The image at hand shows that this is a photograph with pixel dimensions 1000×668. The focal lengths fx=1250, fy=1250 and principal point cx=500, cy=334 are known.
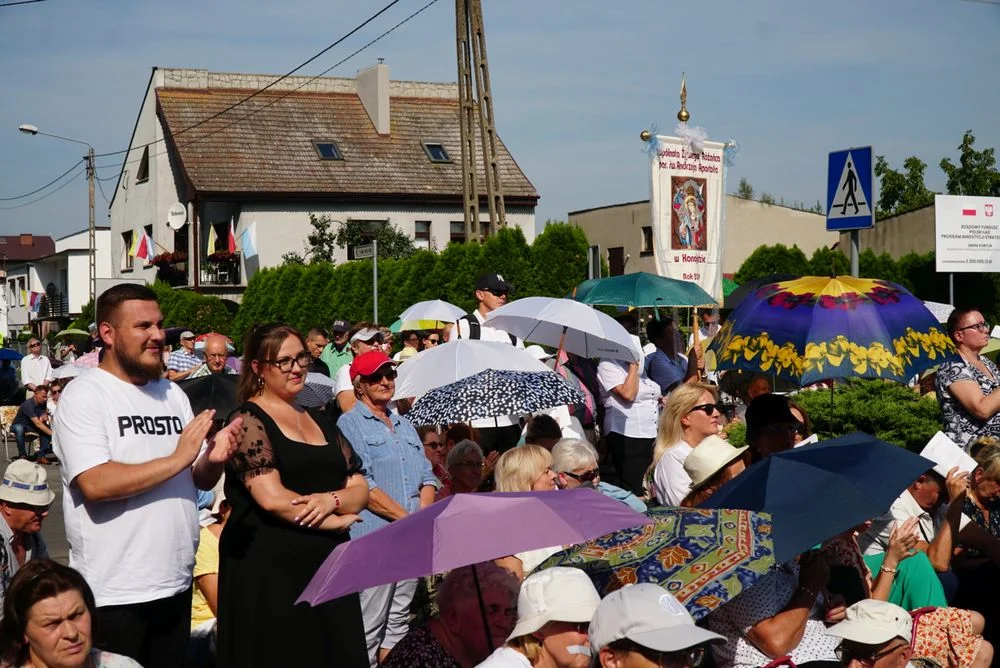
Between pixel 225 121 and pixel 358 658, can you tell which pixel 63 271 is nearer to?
pixel 225 121

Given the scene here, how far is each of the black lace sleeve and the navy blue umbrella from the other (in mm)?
1806

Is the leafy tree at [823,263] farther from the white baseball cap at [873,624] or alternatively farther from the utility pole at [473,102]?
the white baseball cap at [873,624]

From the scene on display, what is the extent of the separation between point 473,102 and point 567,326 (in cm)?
1649

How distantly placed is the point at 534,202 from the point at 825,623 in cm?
4085

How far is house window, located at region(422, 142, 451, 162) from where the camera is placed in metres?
45.6

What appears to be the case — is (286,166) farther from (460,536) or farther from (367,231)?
(460,536)

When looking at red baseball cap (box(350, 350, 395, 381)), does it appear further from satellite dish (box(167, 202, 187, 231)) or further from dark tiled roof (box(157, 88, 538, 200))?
satellite dish (box(167, 202, 187, 231))

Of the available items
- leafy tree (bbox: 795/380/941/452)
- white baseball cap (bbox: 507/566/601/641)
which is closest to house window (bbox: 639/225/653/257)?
leafy tree (bbox: 795/380/941/452)

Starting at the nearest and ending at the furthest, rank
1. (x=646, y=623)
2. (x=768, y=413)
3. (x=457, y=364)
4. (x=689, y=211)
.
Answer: (x=646, y=623), (x=768, y=413), (x=457, y=364), (x=689, y=211)

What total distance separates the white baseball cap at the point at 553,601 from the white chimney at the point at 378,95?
1671 inches

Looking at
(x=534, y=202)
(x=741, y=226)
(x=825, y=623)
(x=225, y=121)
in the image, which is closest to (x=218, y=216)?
(x=225, y=121)

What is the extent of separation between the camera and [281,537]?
15.8ft

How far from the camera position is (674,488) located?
23.5 ft

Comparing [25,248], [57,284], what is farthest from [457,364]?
[25,248]
